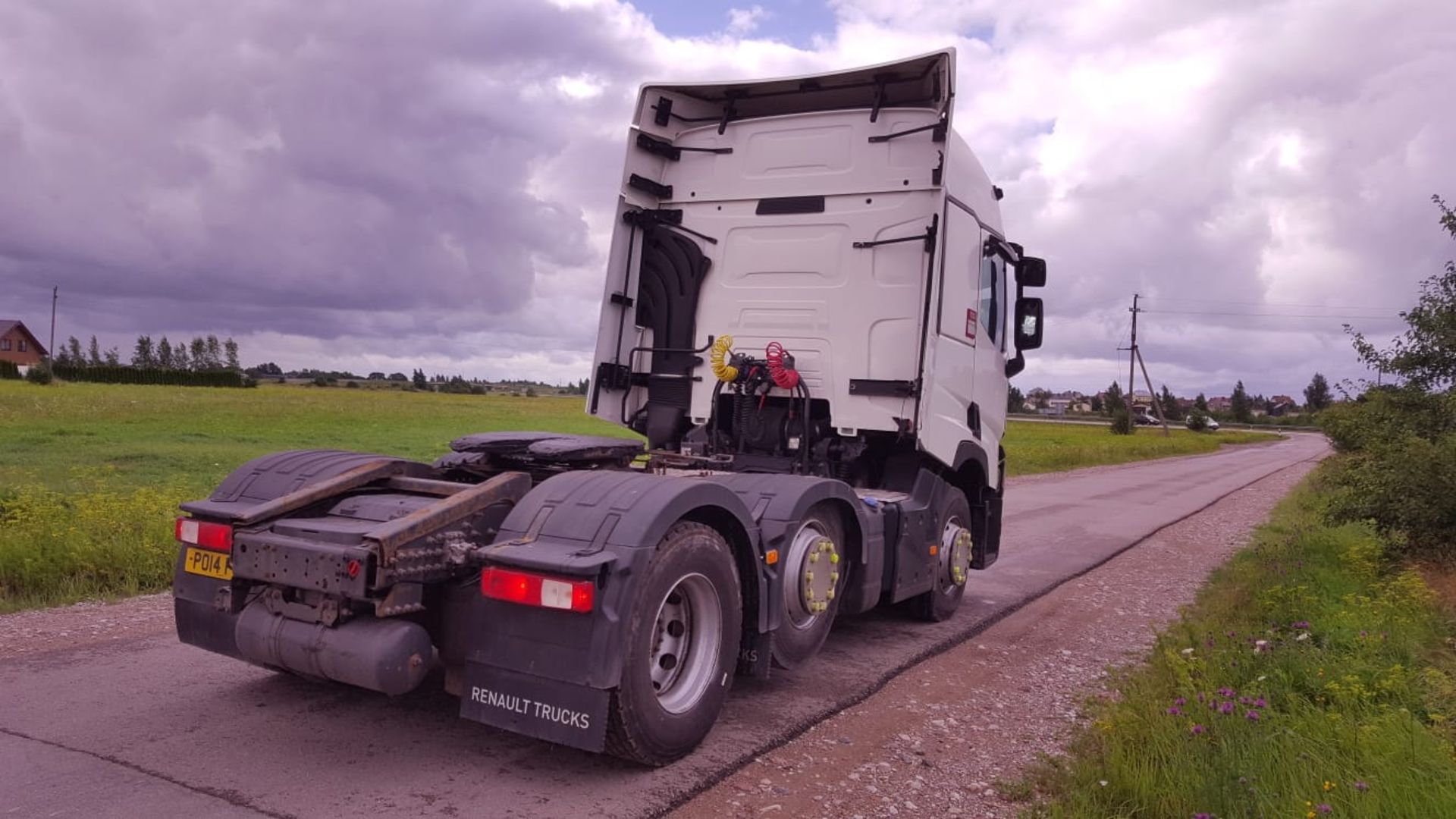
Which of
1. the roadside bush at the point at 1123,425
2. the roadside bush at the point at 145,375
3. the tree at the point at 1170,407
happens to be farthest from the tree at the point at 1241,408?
the roadside bush at the point at 145,375

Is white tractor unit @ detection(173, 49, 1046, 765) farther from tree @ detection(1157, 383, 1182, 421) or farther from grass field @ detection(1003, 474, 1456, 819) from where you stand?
tree @ detection(1157, 383, 1182, 421)

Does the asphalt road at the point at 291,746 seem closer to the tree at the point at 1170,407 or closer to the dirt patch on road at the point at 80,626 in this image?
the dirt patch on road at the point at 80,626

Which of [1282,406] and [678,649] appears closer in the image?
[678,649]

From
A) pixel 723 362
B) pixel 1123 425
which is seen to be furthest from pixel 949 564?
pixel 1123 425

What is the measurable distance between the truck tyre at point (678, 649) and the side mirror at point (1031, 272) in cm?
473

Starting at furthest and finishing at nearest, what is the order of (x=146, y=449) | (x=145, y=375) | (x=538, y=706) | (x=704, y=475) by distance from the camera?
(x=145, y=375) < (x=146, y=449) < (x=704, y=475) < (x=538, y=706)

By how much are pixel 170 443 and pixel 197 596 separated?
24.1 m

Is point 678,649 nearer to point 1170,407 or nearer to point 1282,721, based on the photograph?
point 1282,721

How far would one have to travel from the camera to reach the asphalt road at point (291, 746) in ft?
11.8

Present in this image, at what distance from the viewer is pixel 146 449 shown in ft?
74.6

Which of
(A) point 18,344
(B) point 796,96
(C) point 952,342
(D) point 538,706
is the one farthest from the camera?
(A) point 18,344

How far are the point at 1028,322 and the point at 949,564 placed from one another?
227 centimetres

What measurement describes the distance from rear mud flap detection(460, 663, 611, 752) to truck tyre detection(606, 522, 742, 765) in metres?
0.12

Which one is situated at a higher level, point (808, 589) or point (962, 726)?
point (808, 589)
